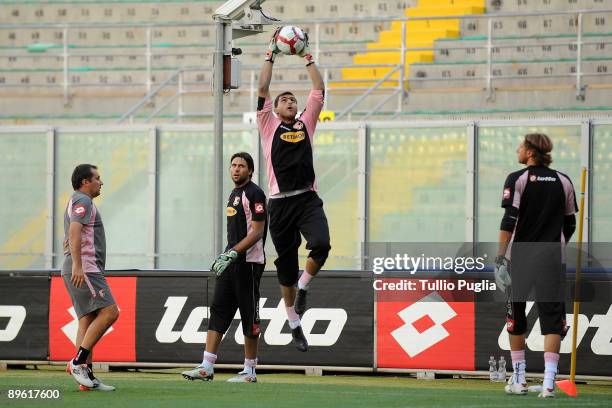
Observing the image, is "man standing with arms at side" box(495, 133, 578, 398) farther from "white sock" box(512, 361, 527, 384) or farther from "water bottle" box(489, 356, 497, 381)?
"water bottle" box(489, 356, 497, 381)

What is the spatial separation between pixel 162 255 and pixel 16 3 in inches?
426

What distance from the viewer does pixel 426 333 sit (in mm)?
13477

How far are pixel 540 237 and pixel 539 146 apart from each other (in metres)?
0.74

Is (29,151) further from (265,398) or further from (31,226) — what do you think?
(265,398)

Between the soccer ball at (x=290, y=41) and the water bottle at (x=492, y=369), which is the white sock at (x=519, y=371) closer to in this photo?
the water bottle at (x=492, y=369)

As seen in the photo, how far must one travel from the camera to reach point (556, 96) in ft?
68.2

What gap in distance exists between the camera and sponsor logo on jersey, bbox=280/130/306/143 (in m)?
11.3

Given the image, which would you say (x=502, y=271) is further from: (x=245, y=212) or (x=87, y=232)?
(x=87, y=232)

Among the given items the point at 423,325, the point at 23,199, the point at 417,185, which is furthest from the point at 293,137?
the point at 23,199

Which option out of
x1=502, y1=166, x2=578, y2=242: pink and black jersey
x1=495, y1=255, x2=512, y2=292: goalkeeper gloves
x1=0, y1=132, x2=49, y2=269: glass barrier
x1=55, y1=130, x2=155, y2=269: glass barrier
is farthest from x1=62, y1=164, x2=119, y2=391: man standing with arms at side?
x1=0, y1=132, x2=49, y2=269: glass barrier

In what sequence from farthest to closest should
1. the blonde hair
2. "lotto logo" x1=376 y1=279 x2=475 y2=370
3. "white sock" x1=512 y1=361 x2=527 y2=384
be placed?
"lotto logo" x1=376 y1=279 x2=475 y2=370 < "white sock" x1=512 y1=361 x2=527 y2=384 < the blonde hair

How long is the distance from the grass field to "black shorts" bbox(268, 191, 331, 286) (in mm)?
1107

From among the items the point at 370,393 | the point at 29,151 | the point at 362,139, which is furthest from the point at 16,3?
the point at 370,393

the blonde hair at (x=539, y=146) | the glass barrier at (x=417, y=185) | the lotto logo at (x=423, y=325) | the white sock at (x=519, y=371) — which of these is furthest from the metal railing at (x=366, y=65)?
the white sock at (x=519, y=371)
